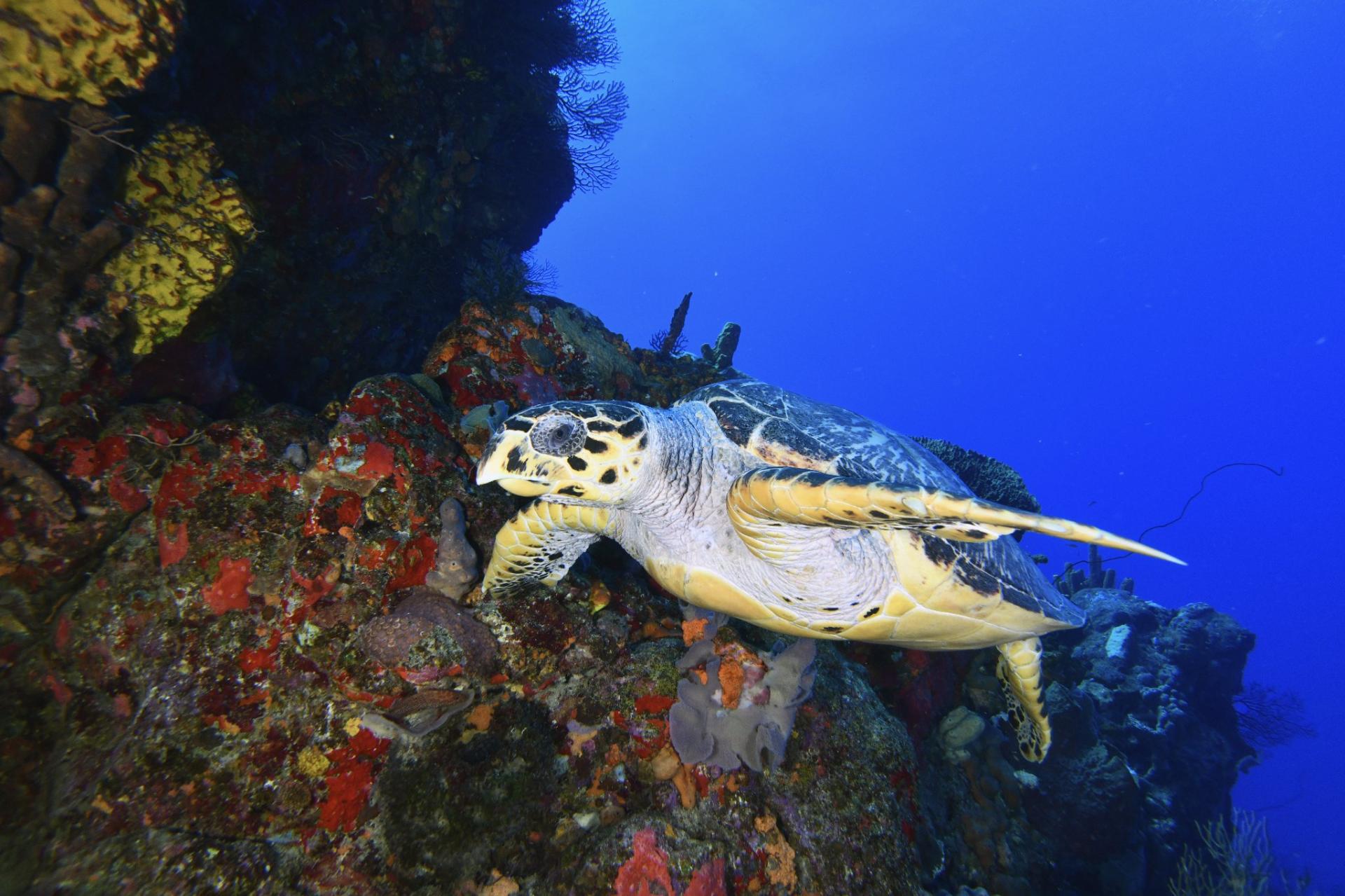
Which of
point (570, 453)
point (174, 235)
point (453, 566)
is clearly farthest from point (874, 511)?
point (174, 235)

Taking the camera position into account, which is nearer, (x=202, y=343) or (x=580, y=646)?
(x=580, y=646)

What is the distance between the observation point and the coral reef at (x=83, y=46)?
2.25 m

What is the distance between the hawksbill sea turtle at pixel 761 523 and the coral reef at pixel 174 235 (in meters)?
1.97

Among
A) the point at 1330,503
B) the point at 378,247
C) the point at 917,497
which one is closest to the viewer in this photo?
the point at 917,497

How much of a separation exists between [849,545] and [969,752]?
2688 mm

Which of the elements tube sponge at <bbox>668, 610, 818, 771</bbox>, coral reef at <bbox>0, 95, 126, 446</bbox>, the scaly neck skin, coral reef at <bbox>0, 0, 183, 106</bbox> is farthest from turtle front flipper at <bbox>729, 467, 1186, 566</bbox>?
coral reef at <bbox>0, 0, 183, 106</bbox>

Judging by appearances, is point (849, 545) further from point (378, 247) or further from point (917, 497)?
point (378, 247)

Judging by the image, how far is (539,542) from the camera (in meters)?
2.52

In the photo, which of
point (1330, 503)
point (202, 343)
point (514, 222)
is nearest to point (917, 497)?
point (202, 343)

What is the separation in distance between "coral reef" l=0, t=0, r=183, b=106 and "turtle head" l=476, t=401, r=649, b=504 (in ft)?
7.97

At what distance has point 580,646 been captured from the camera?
278 centimetres

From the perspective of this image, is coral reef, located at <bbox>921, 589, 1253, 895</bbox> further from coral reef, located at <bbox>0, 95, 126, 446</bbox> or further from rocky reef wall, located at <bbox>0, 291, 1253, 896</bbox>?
coral reef, located at <bbox>0, 95, 126, 446</bbox>

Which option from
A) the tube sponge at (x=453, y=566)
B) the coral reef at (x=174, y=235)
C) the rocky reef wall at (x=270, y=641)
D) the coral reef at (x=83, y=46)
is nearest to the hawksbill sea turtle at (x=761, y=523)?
the tube sponge at (x=453, y=566)

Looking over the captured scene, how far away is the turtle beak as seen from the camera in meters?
2.20
